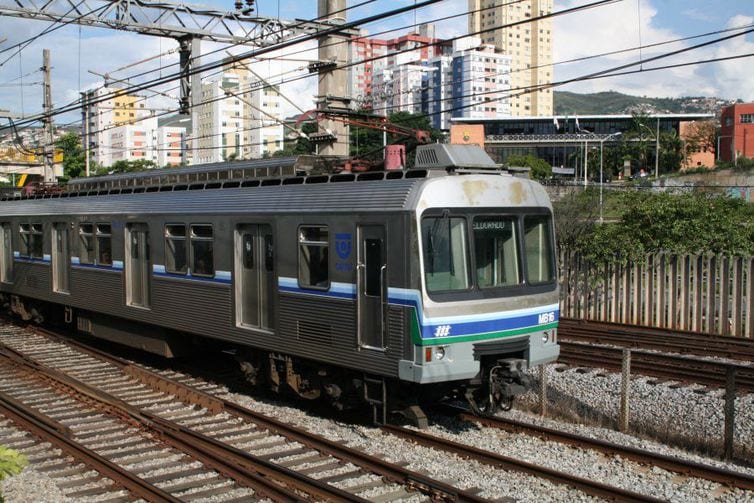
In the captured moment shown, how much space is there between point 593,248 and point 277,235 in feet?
36.0

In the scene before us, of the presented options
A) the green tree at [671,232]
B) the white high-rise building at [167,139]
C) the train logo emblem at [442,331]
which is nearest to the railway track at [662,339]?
the green tree at [671,232]

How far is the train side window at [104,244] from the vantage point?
15047mm

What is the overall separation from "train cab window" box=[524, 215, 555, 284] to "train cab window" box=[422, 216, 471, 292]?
107 centimetres

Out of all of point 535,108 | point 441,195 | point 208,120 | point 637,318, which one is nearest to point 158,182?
point 441,195

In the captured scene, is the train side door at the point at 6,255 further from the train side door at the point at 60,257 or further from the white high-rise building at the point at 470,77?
the white high-rise building at the point at 470,77

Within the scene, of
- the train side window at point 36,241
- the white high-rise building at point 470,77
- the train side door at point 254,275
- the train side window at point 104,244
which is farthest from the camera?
the white high-rise building at point 470,77

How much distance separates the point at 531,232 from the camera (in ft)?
33.1

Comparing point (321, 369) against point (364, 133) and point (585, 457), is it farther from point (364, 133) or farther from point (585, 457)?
point (364, 133)

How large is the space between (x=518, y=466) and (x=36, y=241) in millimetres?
13497

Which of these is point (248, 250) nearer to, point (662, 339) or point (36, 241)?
point (36, 241)

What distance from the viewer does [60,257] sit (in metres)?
17.1

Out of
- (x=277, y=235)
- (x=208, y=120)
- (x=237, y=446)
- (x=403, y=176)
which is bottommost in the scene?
(x=237, y=446)

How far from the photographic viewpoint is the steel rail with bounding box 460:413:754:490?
7.83 m

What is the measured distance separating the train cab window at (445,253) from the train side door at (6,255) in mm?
14000
